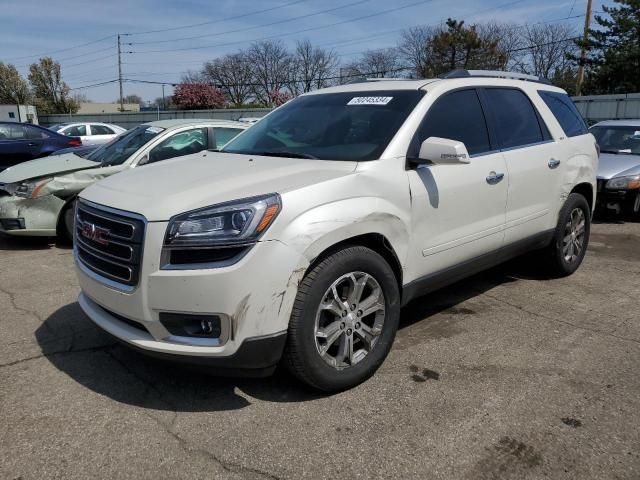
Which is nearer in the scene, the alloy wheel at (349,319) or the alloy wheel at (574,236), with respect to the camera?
the alloy wheel at (349,319)

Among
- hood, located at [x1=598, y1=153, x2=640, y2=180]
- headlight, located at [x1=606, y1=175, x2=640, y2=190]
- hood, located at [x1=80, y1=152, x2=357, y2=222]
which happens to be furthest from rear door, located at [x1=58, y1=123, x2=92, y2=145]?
hood, located at [x1=80, y1=152, x2=357, y2=222]

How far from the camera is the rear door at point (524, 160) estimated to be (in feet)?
13.9

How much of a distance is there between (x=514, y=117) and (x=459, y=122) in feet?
2.67

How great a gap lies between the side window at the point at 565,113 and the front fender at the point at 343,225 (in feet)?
8.23

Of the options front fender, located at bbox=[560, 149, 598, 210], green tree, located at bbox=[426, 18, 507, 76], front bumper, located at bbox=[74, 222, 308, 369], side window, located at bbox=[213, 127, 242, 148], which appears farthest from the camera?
green tree, located at bbox=[426, 18, 507, 76]

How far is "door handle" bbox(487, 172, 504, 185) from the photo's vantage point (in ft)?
13.0

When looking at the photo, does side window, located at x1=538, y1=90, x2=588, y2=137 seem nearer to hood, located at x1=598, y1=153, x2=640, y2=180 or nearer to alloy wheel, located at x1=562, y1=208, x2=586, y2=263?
alloy wheel, located at x1=562, y1=208, x2=586, y2=263

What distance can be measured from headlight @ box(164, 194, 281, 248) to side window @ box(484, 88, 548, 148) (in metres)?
2.35

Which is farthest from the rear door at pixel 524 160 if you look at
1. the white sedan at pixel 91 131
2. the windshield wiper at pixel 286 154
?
the white sedan at pixel 91 131

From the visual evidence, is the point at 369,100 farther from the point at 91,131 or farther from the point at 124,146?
the point at 91,131

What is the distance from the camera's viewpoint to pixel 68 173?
6.59m

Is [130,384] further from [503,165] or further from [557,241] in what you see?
[557,241]

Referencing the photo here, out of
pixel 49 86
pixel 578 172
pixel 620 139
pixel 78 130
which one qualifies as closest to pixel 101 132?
pixel 78 130

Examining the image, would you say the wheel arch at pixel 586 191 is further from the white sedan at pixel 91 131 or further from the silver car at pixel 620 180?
the white sedan at pixel 91 131
